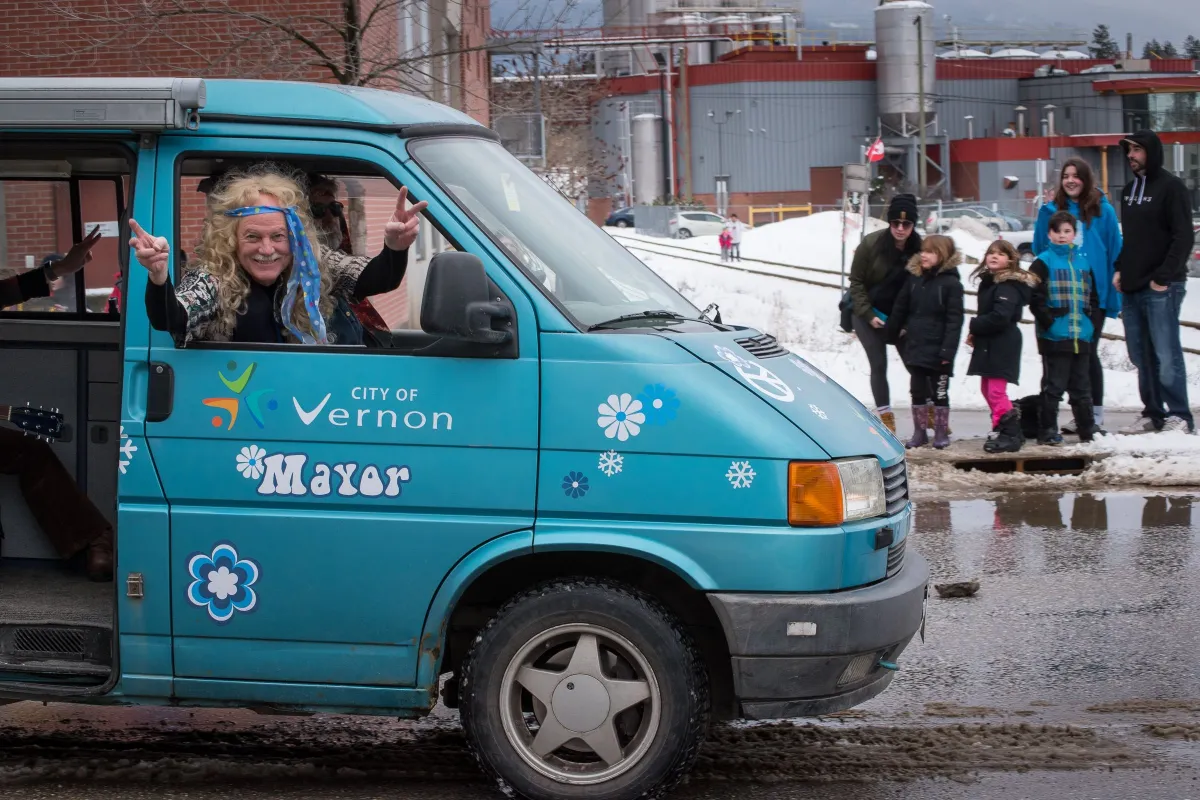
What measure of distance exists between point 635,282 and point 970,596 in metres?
3.23

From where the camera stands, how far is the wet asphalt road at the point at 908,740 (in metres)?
4.77

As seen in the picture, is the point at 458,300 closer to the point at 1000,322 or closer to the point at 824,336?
the point at 1000,322

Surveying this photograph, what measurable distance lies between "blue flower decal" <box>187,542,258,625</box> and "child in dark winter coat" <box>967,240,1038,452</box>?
24.5 ft

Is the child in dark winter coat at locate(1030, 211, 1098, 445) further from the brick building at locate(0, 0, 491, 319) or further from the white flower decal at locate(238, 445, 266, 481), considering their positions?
the white flower decal at locate(238, 445, 266, 481)

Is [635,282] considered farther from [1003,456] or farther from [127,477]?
[1003,456]

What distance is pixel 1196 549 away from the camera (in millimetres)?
8156

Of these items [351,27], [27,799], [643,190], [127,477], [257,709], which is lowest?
[27,799]

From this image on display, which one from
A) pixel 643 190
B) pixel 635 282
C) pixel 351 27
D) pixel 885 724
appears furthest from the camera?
pixel 643 190

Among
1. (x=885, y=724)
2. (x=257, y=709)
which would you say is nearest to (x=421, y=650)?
(x=257, y=709)

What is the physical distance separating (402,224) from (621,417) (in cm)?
94

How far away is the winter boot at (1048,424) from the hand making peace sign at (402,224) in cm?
762

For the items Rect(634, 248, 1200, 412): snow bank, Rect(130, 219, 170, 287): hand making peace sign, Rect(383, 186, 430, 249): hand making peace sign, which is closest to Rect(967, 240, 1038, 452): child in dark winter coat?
Rect(634, 248, 1200, 412): snow bank

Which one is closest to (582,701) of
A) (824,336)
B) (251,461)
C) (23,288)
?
(251,461)

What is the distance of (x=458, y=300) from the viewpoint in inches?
168
